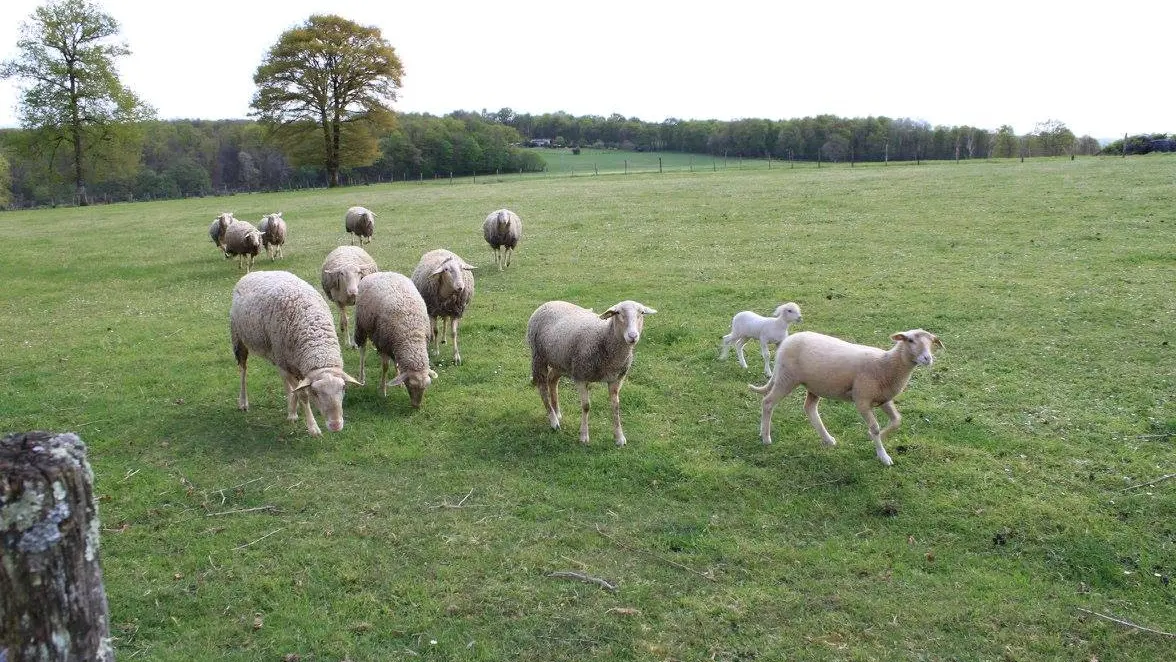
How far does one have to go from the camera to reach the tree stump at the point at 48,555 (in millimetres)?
2098

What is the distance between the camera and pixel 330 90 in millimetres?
59375

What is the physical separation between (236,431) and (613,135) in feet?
324

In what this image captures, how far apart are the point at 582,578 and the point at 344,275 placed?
8.13 m

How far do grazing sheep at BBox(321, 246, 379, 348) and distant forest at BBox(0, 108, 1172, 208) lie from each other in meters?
51.0

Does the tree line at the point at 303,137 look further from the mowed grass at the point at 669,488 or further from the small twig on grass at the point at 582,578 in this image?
the small twig on grass at the point at 582,578

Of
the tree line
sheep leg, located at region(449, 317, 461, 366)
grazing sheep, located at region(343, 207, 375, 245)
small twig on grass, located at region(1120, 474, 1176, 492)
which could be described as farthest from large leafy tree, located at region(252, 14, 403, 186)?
small twig on grass, located at region(1120, 474, 1176, 492)

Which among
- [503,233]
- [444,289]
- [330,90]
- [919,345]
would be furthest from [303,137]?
[919,345]

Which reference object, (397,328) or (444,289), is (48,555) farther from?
(444,289)

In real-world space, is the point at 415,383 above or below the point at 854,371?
below

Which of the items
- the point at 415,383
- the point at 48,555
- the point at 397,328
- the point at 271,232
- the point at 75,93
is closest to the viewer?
the point at 48,555

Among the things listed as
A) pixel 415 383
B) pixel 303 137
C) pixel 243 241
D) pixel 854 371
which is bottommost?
pixel 415 383

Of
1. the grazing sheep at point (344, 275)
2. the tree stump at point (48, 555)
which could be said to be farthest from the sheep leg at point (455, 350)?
the tree stump at point (48, 555)

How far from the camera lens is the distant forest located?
5684 cm

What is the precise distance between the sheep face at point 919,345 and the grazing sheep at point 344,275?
320 inches
